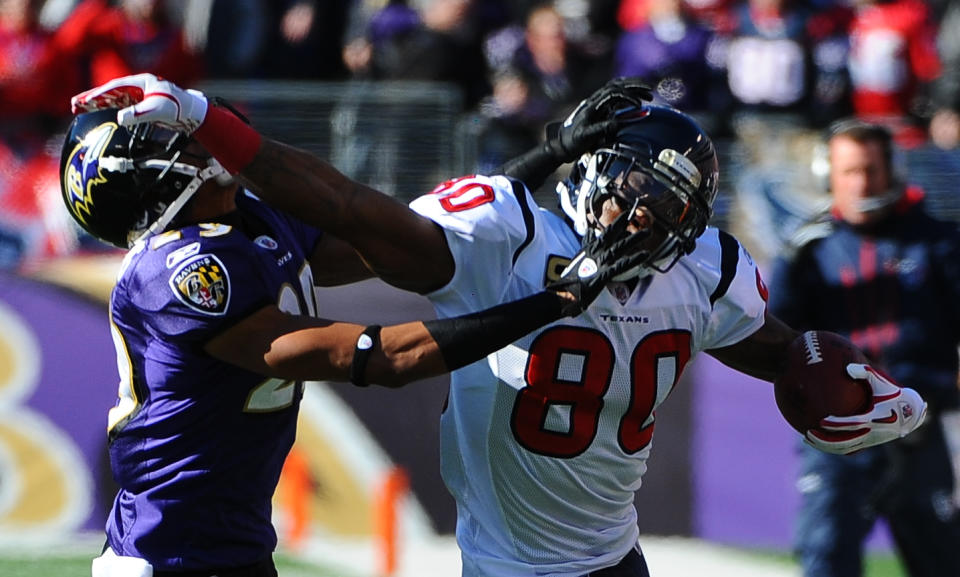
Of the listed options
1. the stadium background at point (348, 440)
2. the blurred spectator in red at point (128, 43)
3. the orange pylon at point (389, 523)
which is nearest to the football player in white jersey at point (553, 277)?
the orange pylon at point (389, 523)

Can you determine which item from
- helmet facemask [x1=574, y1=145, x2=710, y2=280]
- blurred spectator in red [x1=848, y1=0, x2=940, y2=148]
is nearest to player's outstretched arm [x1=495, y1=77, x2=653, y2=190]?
helmet facemask [x1=574, y1=145, x2=710, y2=280]

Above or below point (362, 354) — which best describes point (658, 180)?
above

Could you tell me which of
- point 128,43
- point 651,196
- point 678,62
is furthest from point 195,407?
point 678,62

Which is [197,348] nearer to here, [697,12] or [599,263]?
[599,263]

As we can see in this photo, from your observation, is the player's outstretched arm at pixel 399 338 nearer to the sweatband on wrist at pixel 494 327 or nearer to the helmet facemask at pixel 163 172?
the sweatband on wrist at pixel 494 327

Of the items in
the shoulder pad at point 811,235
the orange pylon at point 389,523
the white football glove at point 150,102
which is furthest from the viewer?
the orange pylon at point 389,523

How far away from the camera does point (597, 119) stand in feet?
11.0

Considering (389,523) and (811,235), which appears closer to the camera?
(811,235)

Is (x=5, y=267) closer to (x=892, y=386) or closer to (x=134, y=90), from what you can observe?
(x=134, y=90)

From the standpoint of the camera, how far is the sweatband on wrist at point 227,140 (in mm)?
2926

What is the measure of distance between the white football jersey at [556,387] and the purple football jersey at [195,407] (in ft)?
1.29

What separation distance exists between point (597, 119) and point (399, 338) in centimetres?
73

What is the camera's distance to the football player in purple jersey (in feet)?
10.2

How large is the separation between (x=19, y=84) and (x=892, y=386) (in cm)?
573
